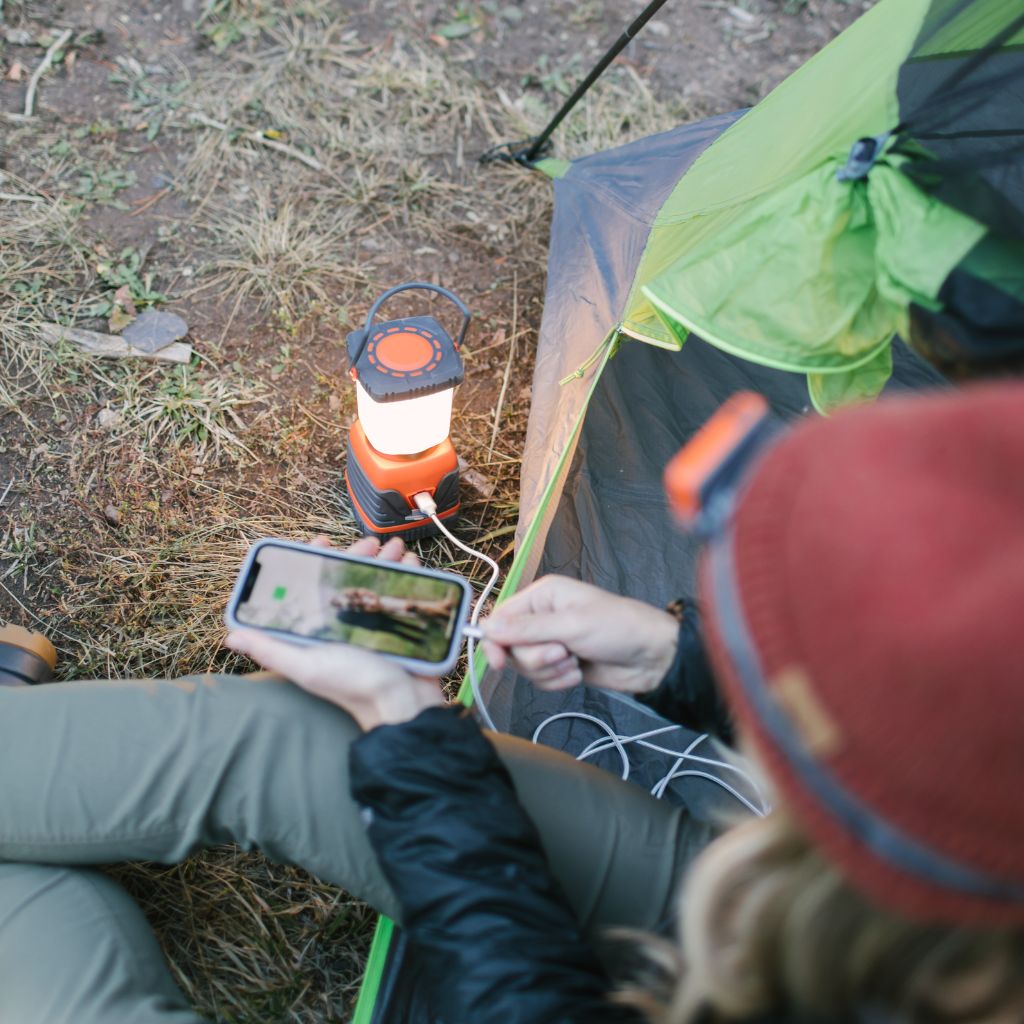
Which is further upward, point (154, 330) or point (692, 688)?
point (692, 688)

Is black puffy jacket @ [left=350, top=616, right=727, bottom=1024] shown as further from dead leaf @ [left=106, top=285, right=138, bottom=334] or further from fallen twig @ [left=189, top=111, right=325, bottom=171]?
fallen twig @ [left=189, top=111, right=325, bottom=171]

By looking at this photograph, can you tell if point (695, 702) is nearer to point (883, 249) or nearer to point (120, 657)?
point (883, 249)

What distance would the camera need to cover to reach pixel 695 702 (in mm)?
956

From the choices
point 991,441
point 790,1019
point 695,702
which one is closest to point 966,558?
point 991,441

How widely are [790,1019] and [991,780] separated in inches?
9.4

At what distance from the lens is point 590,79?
172cm

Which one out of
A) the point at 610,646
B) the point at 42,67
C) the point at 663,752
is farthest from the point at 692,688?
the point at 42,67

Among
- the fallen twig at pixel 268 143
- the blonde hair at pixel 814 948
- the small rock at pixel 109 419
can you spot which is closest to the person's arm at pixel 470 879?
the blonde hair at pixel 814 948

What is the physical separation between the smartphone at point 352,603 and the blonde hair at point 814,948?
18.4 inches

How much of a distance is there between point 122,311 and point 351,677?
49.7 inches

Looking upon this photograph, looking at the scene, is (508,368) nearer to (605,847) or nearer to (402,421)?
(402,421)

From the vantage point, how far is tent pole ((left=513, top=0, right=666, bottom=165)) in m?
1.50

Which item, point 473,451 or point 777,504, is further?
point 473,451

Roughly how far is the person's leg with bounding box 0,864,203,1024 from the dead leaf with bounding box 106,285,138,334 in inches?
46.2
